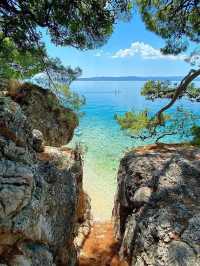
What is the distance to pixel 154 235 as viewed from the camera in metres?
5.06

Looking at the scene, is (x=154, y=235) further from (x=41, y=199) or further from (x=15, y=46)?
(x=15, y=46)

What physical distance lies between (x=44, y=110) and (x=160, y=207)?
5709 mm

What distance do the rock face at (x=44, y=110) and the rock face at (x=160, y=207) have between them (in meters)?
3.15

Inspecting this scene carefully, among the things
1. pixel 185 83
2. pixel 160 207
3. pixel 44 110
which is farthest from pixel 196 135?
pixel 44 110

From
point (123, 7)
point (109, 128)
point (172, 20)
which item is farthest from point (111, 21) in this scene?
point (109, 128)

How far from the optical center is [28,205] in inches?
158

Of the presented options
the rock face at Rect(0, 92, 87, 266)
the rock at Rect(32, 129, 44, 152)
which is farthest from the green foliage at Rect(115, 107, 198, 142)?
the rock face at Rect(0, 92, 87, 266)

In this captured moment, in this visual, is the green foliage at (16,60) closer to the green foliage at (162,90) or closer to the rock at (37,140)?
the rock at (37,140)

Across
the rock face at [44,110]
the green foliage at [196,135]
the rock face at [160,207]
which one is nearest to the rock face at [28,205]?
the rock face at [160,207]

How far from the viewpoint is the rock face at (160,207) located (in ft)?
15.6

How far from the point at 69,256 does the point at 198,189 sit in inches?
108

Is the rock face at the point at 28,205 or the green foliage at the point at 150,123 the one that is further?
the green foliage at the point at 150,123

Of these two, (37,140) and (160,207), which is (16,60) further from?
(160,207)

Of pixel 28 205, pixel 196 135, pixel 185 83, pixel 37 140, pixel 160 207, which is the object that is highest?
pixel 185 83
